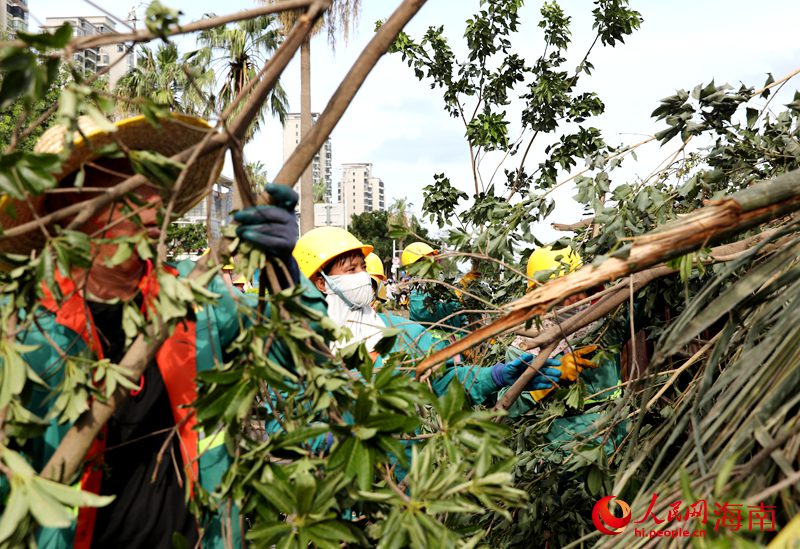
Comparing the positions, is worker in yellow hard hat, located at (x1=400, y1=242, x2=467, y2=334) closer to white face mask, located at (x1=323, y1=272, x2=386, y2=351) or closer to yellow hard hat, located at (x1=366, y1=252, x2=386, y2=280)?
white face mask, located at (x1=323, y1=272, x2=386, y2=351)

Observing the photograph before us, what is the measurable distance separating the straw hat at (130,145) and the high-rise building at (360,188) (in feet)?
365

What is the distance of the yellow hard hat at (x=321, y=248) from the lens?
4027 mm

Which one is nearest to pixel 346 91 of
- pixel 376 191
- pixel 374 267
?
pixel 374 267

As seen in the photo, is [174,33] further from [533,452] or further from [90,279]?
[533,452]

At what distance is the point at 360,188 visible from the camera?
119000 millimetres

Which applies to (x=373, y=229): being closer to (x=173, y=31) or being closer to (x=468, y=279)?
(x=468, y=279)

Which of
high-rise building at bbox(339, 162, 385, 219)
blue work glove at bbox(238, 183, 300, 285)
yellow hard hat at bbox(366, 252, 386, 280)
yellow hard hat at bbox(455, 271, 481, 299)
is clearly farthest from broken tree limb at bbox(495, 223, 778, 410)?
high-rise building at bbox(339, 162, 385, 219)

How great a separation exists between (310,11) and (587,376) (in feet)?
7.37

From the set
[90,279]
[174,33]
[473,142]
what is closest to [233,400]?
[174,33]

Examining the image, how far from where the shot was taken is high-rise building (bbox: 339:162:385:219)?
115562mm

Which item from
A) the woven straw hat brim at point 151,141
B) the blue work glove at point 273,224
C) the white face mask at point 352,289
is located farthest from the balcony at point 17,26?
the white face mask at point 352,289

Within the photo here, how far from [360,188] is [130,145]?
118156 millimetres

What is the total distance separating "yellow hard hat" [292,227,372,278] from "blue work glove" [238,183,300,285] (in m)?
2.47

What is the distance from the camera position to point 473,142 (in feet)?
16.0
